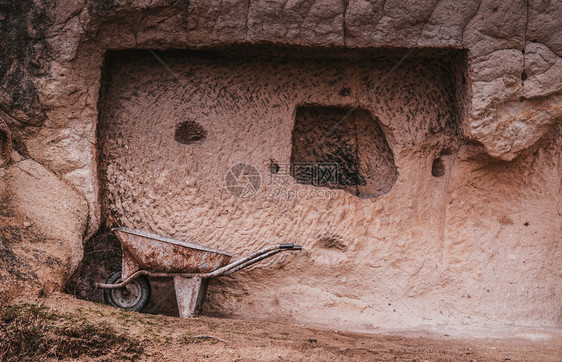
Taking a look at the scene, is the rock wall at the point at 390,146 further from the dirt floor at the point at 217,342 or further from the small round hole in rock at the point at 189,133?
the dirt floor at the point at 217,342

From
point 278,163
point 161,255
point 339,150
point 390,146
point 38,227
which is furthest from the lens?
point 339,150

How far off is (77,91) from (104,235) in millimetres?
976

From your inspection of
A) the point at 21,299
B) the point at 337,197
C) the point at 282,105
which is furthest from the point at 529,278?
the point at 21,299

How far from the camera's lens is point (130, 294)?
3553 mm

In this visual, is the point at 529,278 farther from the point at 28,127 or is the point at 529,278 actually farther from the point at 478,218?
the point at 28,127

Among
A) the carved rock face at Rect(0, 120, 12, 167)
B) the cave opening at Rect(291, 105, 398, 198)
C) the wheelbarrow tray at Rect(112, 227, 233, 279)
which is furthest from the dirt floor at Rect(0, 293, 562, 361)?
the cave opening at Rect(291, 105, 398, 198)

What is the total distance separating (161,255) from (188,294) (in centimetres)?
30

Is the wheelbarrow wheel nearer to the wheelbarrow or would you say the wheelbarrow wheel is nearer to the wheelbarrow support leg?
the wheelbarrow

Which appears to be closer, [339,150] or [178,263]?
[178,263]

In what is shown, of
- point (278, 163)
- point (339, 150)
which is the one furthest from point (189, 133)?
point (339, 150)

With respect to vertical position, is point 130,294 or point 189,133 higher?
point 189,133

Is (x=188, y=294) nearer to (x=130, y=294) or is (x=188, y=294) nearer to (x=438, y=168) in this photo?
(x=130, y=294)

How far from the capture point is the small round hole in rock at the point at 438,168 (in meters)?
4.09

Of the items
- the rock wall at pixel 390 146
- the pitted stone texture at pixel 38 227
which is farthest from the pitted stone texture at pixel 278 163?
the pitted stone texture at pixel 38 227
